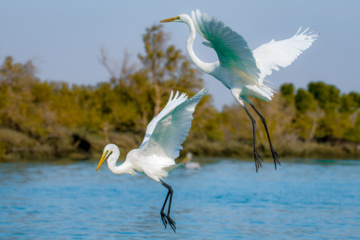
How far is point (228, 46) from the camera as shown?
8.16 meters

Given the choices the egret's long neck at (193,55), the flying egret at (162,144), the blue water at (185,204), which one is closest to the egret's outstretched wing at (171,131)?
the flying egret at (162,144)

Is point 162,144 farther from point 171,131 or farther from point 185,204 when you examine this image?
point 185,204

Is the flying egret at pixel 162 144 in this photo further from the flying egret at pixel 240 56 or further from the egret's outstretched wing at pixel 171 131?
the flying egret at pixel 240 56

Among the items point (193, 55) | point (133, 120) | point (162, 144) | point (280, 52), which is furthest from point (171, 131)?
point (133, 120)

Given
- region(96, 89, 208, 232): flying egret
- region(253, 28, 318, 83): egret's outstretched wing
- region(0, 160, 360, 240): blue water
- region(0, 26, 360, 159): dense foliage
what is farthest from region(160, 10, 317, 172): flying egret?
region(0, 26, 360, 159): dense foliage

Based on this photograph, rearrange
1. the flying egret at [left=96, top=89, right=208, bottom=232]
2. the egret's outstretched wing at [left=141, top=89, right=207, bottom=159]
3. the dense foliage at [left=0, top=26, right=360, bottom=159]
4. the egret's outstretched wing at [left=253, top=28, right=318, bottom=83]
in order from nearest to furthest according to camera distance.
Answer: the egret's outstretched wing at [left=141, top=89, right=207, bottom=159], the flying egret at [left=96, top=89, right=208, bottom=232], the egret's outstretched wing at [left=253, top=28, right=318, bottom=83], the dense foliage at [left=0, top=26, right=360, bottom=159]

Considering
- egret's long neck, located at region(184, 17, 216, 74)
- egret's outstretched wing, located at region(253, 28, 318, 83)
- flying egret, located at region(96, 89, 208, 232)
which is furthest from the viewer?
egret's outstretched wing, located at region(253, 28, 318, 83)

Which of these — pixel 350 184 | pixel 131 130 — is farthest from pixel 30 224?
pixel 131 130

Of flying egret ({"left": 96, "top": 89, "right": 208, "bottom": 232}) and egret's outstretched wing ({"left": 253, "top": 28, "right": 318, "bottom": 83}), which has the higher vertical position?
egret's outstretched wing ({"left": 253, "top": 28, "right": 318, "bottom": 83})

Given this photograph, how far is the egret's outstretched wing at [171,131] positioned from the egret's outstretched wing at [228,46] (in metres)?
0.74

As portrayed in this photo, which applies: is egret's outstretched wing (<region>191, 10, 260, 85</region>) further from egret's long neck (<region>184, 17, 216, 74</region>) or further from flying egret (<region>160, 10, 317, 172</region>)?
egret's long neck (<region>184, 17, 216, 74</region>)

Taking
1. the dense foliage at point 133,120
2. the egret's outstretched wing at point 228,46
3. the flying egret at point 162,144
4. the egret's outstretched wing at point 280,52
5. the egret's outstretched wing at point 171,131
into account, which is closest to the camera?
the egret's outstretched wing at point 228,46

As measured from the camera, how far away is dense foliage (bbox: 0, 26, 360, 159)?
116 ft

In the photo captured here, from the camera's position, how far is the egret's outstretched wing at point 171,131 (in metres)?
8.22
